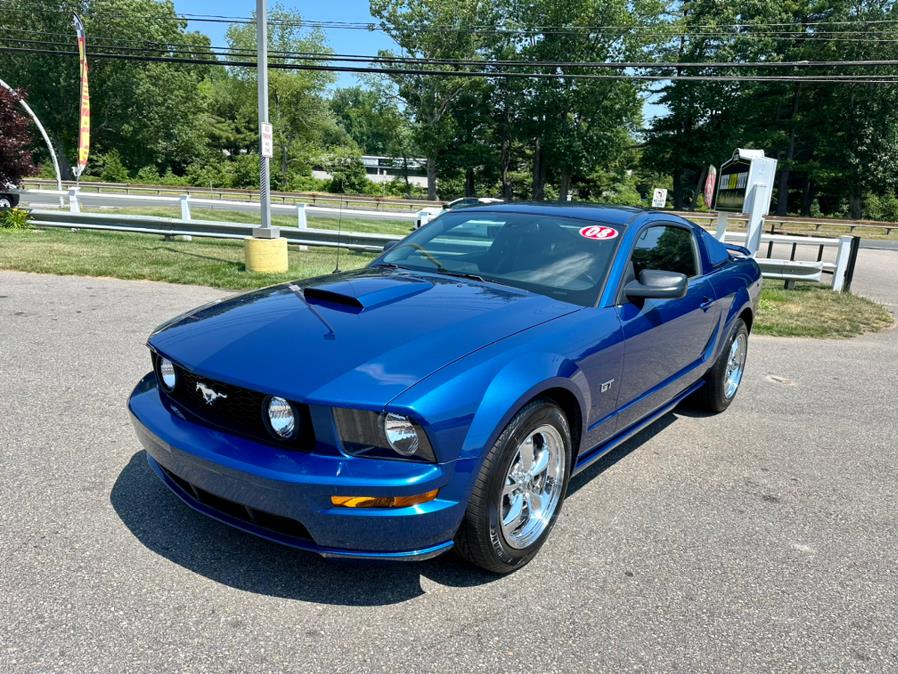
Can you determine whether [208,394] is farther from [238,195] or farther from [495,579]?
[238,195]

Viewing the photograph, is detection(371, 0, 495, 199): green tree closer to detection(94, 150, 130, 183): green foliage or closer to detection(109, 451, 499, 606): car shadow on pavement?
detection(94, 150, 130, 183): green foliage

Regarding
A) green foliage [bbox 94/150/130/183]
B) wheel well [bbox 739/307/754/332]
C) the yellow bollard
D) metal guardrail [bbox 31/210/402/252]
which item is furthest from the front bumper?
green foliage [bbox 94/150/130/183]

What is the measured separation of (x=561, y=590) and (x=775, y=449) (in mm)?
2426

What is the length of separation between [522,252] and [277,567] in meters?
2.10

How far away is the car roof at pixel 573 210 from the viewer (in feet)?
12.3

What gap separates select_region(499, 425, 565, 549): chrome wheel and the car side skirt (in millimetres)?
203

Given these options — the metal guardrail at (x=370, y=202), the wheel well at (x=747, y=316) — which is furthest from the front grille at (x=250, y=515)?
the metal guardrail at (x=370, y=202)

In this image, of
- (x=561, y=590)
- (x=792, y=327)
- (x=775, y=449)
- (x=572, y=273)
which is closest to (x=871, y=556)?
(x=775, y=449)

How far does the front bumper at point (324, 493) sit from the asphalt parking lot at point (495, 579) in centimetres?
31

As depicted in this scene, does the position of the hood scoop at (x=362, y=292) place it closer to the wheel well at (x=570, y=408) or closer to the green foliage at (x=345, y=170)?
the wheel well at (x=570, y=408)

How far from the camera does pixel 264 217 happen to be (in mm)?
9961

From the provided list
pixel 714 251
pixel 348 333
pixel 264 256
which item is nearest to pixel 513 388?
pixel 348 333

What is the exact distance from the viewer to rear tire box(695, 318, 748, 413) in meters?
4.66

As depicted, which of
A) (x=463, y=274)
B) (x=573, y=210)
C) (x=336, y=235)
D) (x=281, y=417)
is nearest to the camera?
(x=281, y=417)
